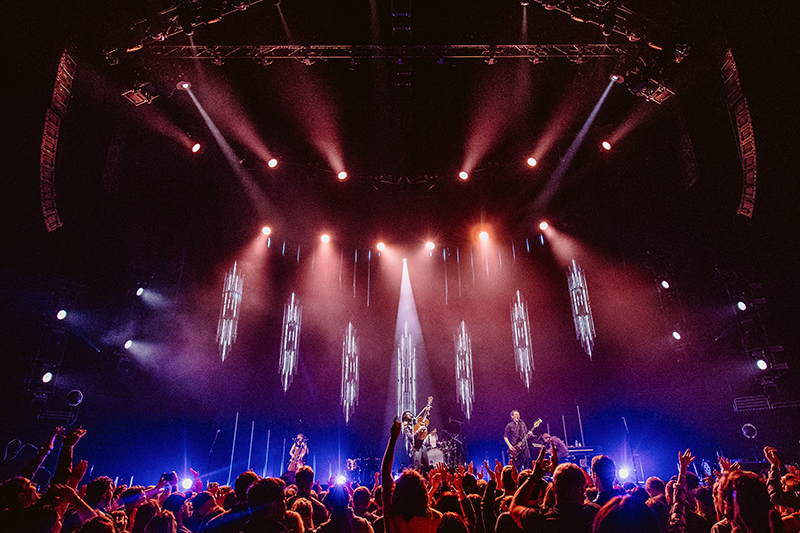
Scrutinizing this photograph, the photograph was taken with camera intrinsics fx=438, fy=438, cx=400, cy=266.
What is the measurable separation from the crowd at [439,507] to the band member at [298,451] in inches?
404

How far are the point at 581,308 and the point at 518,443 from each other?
4.94m

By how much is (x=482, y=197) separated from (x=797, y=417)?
359 inches

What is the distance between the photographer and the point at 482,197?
14.0 m

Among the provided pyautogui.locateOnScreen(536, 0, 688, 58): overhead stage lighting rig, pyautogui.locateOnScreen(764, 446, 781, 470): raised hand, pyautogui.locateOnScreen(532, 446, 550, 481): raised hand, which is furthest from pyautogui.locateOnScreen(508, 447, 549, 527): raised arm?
pyautogui.locateOnScreen(536, 0, 688, 58): overhead stage lighting rig

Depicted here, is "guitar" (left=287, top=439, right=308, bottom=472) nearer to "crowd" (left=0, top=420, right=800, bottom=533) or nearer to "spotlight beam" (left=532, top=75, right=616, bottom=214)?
"crowd" (left=0, top=420, right=800, bottom=533)

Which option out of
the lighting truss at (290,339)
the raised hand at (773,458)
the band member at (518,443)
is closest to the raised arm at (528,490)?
the raised hand at (773,458)

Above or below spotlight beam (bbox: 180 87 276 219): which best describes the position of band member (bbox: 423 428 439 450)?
below

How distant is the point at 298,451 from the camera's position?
13641 mm

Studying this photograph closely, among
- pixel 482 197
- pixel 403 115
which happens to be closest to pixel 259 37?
pixel 403 115

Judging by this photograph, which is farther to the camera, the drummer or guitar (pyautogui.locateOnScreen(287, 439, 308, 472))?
the drummer

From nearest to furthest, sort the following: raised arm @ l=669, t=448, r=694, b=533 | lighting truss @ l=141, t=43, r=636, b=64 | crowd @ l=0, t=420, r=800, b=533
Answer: crowd @ l=0, t=420, r=800, b=533 < raised arm @ l=669, t=448, r=694, b=533 < lighting truss @ l=141, t=43, r=636, b=64

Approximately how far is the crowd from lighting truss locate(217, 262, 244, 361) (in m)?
10.0

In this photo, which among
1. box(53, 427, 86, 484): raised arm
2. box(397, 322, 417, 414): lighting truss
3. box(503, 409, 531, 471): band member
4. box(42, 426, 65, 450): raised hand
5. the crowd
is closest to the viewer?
the crowd

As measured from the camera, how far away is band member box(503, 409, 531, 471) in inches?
491
